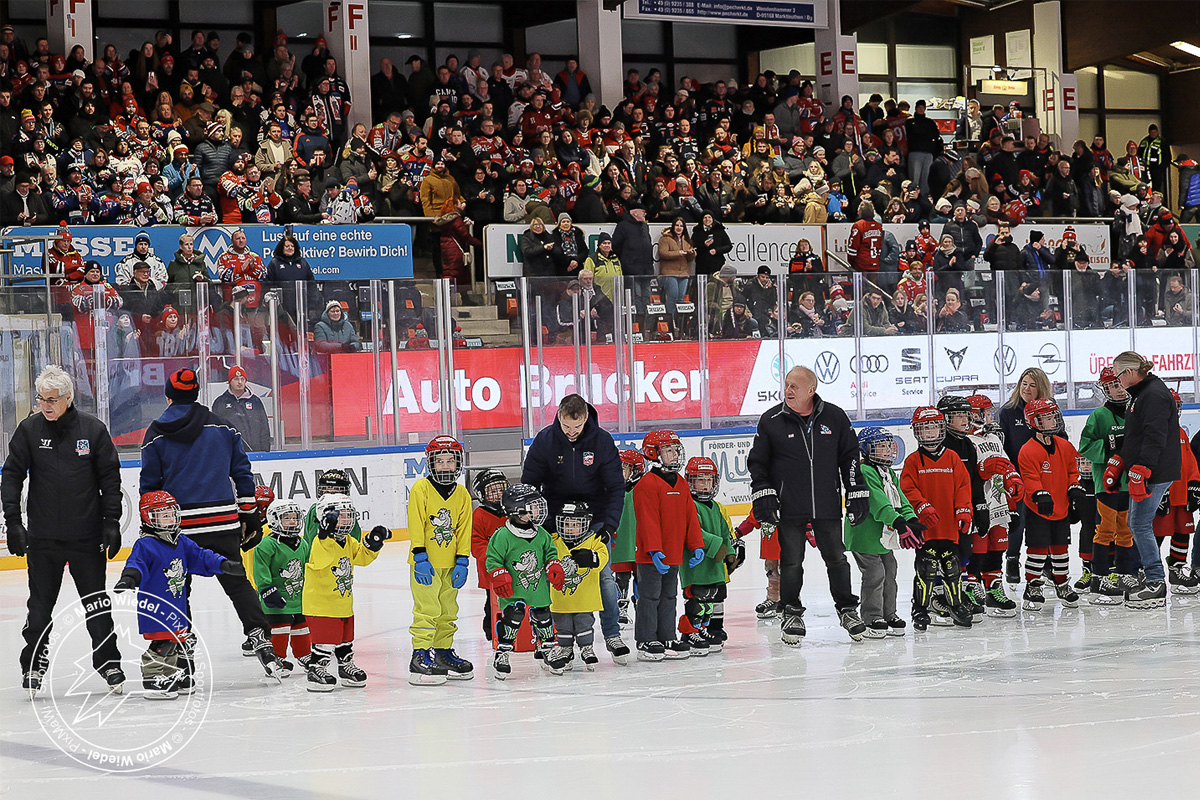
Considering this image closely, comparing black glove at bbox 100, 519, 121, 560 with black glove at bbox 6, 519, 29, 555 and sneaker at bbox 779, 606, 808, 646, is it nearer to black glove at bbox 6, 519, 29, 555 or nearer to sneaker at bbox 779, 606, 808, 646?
black glove at bbox 6, 519, 29, 555

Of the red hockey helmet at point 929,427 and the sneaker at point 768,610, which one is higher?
the red hockey helmet at point 929,427

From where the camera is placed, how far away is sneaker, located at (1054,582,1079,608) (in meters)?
9.54

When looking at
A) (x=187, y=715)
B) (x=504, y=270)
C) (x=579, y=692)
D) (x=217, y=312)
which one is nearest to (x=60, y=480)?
A: (x=187, y=715)

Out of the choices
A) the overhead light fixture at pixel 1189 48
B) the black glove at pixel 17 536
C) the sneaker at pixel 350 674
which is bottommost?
the sneaker at pixel 350 674

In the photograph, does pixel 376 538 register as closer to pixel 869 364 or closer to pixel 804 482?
pixel 804 482

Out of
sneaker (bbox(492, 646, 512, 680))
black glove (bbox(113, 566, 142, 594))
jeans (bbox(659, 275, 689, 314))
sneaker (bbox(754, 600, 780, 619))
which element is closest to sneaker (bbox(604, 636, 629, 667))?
sneaker (bbox(492, 646, 512, 680))

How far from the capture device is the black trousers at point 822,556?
27.5 ft

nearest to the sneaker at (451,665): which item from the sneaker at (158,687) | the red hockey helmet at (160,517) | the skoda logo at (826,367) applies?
the sneaker at (158,687)

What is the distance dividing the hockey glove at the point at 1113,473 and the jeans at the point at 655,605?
2873mm

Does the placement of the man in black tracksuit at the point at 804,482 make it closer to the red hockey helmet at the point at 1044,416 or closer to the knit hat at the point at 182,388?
the red hockey helmet at the point at 1044,416

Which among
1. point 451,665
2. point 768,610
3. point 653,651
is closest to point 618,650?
point 653,651

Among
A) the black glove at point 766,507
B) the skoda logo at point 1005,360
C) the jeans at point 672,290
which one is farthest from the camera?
the skoda logo at point 1005,360

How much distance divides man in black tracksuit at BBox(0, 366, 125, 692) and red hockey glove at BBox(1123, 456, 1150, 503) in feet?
18.5

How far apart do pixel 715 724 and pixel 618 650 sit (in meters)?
1.80
